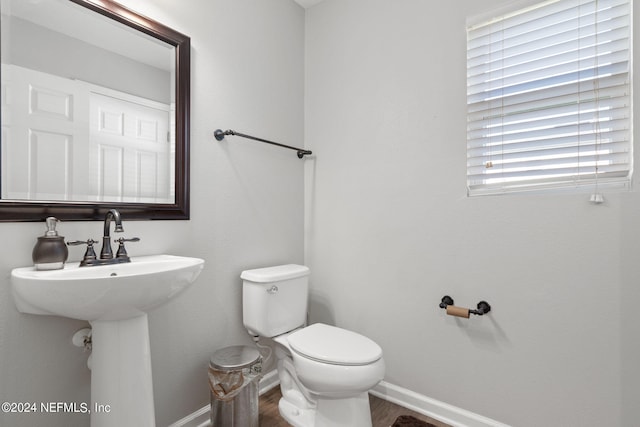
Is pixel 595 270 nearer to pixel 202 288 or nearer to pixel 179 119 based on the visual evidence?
pixel 202 288

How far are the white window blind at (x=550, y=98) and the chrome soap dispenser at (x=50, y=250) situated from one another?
1.71 meters

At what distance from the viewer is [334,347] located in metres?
1.42

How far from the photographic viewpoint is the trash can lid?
4.75 ft

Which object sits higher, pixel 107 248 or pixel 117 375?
pixel 107 248

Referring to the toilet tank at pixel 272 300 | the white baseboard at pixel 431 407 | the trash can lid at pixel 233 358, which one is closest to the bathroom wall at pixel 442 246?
the white baseboard at pixel 431 407

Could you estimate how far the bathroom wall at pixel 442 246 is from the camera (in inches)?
52.0

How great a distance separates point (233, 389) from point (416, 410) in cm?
99

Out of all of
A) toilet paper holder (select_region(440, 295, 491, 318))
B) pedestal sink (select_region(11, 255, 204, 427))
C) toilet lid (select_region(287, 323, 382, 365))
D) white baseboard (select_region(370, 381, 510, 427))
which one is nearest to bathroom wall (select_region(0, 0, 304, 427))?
pedestal sink (select_region(11, 255, 204, 427))

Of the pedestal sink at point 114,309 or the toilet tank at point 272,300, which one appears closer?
the pedestal sink at point 114,309

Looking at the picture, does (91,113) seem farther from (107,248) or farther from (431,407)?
(431,407)

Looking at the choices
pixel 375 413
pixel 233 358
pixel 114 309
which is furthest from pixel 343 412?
pixel 114 309

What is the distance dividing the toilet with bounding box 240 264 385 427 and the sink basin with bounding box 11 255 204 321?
1.97 ft

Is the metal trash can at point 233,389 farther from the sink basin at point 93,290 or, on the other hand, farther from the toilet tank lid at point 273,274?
the sink basin at point 93,290

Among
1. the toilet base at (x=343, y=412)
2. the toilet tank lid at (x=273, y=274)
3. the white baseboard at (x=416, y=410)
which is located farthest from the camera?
the toilet tank lid at (x=273, y=274)
